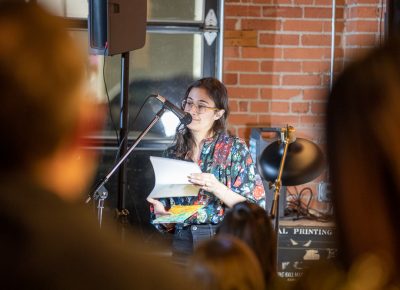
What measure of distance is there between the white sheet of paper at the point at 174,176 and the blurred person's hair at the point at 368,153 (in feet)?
6.83

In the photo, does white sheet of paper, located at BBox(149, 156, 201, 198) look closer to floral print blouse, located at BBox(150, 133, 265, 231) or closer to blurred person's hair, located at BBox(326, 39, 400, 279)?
floral print blouse, located at BBox(150, 133, 265, 231)

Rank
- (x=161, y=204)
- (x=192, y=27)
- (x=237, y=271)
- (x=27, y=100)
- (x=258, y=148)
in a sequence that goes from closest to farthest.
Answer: (x=27, y=100) < (x=237, y=271) < (x=161, y=204) < (x=258, y=148) < (x=192, y=27)

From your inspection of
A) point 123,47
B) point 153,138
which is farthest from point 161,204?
point 153,138

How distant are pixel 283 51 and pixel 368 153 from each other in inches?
131

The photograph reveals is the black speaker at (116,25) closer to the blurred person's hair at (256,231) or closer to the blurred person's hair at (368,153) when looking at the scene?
the blurred person's hair at (256,231)

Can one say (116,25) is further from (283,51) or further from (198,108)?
(283,51)

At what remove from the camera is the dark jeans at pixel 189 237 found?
3.12 m

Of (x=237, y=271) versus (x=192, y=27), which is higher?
(x=192, y=27)

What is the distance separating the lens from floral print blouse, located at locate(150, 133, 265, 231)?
3.20 metres

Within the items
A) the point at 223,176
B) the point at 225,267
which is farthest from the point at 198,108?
the point at 225,267

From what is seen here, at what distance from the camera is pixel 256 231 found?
4.41 feet

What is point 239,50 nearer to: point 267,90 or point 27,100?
point 267,90

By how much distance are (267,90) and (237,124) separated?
0.27 meters

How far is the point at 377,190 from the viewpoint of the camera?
97 centimetres
